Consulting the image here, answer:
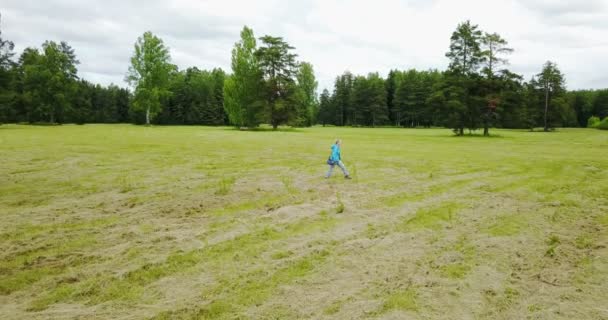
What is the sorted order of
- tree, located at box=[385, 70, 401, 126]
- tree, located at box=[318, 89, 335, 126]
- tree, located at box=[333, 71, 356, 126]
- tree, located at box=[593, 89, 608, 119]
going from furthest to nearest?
tree, located at box=[318, 89, 335, 126] < tree, located at box=[333, 71, 356, 126] < tree, located at box=[385, 70, 401, 126] < tree, located at box=[593, 89, 608, 119]

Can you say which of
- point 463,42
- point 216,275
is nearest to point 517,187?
point 216,275

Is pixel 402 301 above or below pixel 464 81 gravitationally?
below

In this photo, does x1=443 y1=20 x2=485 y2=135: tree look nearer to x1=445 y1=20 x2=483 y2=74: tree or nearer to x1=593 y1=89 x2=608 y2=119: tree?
x1=445 y1=20 x2=483 y2=74: tree

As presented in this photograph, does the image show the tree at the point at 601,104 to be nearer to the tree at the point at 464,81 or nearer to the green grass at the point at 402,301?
the tree at the point at 464,81

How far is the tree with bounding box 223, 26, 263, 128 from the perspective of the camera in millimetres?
55938

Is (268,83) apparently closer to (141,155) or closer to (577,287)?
(141,155)

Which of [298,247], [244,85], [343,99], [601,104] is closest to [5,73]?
[244,85]

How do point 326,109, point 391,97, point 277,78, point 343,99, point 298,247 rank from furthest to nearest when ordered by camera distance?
point 326,109, point 343,99, point 391,97, point 277,78, point 298,247

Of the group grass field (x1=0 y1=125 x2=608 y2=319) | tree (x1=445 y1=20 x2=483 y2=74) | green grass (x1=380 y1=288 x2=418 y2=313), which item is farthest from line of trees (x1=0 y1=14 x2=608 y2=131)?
green grass (x1=380 y1=288 x2=418 y2=313)

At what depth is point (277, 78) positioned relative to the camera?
55.6 meters

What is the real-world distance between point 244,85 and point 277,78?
5.24 meters

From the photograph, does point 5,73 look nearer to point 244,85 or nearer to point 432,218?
point 244,85

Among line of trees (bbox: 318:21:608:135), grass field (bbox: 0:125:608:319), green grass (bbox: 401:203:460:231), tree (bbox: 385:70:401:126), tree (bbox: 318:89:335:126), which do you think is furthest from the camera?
tree (bbox: 318:89:335:126)

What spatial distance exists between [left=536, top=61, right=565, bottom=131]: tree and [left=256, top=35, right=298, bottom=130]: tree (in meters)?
42.0
